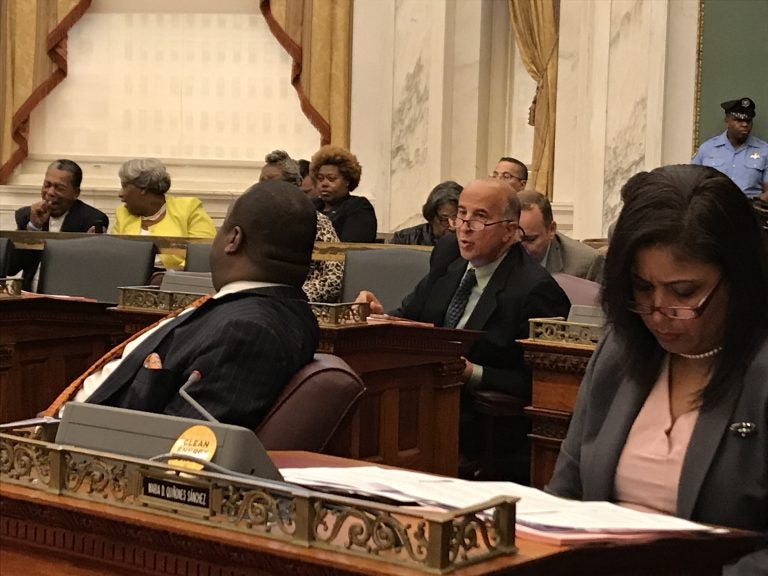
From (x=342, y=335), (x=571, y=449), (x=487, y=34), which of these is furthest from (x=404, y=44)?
(x=571, y=449)

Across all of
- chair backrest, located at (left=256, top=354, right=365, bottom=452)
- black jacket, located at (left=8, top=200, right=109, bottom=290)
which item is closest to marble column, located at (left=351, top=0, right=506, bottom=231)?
black jacket, located at (left=8, top=200, right=109, bottom=290)

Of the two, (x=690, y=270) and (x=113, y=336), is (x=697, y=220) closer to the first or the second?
(x=690, y=270)

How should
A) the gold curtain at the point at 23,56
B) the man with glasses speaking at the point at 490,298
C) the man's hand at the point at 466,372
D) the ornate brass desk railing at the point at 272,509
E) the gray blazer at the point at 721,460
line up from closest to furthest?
the ornate brass desk railing at the point at 272,509
the gray blazer at the point at 721,460
the man's hand at the point at 466,372
the man with glasses speaking at the point at 490,298
the gold curtain at the point at 23,56

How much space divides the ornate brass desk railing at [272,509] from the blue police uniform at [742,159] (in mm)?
6957

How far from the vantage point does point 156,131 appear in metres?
10.6

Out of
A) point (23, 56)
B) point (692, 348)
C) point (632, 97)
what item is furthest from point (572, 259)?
point (23, 56)

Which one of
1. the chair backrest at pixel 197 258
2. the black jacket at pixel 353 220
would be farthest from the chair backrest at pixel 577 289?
the black jacket at pixel 353 220

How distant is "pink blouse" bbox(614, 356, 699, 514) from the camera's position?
2023mm

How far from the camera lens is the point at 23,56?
34.3 ft

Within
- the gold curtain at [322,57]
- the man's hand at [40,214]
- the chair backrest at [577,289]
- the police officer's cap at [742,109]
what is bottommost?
the chair backrest at [577,289]

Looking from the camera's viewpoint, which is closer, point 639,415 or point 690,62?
point 639,415

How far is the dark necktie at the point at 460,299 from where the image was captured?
15.8 feet

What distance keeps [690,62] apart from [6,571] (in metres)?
7.47

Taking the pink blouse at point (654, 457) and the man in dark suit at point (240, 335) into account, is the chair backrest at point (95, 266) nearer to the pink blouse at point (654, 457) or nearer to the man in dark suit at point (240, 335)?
the man in dark suit at point (240, 335)
